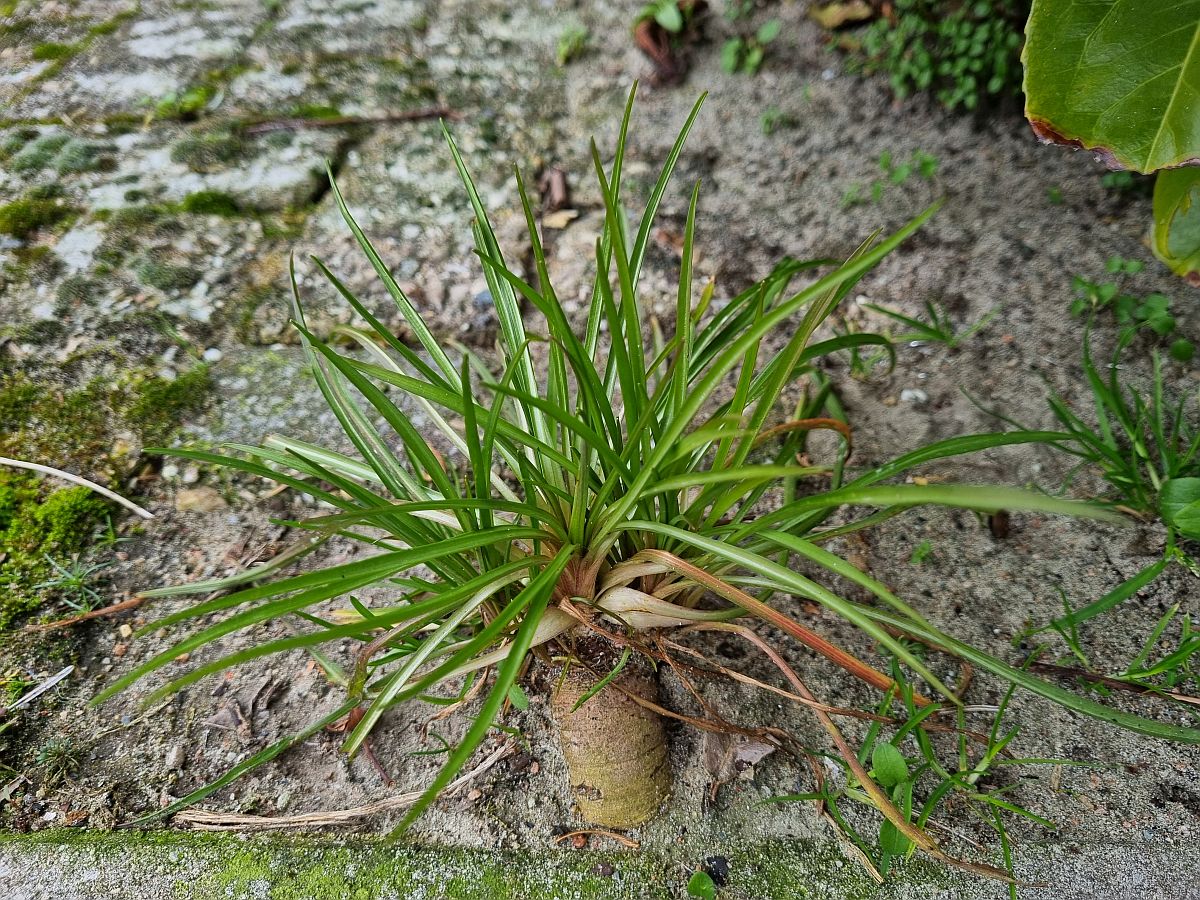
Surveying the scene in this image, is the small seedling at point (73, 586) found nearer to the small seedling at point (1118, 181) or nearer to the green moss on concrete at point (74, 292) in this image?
the green moss on concrete at point (74, 292)

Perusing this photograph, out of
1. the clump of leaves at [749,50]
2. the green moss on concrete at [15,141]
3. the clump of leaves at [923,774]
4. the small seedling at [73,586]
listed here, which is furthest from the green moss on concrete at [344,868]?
the clump of leaves at [749,50]

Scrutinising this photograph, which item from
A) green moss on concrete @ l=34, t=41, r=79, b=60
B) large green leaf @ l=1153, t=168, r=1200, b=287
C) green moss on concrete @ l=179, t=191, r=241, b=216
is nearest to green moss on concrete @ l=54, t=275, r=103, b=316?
green moss on concrete @ l=179, t=191, r=241, b=216

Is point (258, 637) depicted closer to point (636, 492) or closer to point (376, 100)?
point (636, 492)

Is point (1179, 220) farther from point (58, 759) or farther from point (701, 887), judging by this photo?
point (58, 759)

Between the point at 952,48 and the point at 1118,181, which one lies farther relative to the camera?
the point at 952,48

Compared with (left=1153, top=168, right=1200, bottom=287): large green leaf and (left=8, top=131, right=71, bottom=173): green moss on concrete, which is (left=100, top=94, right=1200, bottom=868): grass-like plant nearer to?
(left=1153, top=168, right=1200, bottom=287): large green leaf

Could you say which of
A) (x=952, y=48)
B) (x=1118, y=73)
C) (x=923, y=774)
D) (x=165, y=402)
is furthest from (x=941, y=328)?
(x=165, y=402)
